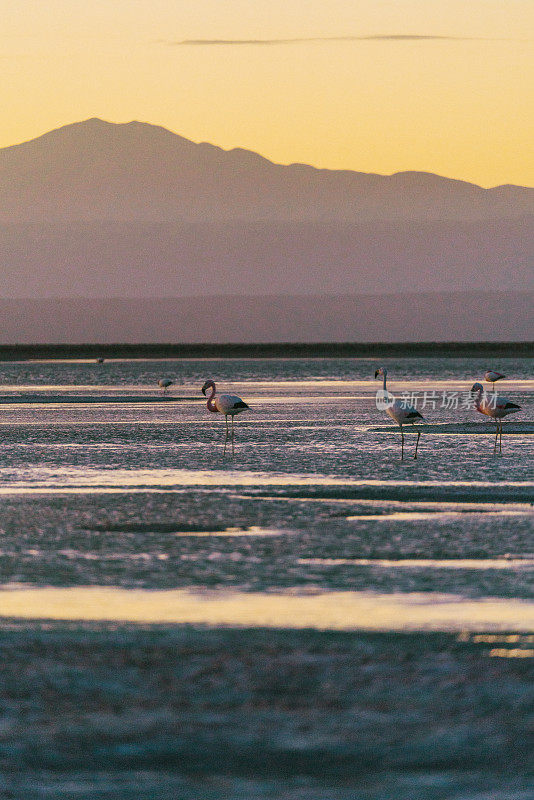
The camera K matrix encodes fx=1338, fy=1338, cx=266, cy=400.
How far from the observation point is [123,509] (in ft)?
59.0

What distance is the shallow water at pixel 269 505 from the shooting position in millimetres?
12906

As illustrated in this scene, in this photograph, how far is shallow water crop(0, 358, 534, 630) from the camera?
12906 mm

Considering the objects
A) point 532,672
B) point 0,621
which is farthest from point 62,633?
point 532,672

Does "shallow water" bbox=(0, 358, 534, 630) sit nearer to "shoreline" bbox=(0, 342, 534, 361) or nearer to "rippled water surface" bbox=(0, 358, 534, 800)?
"rippled water surface" bbox=(0, 358, 534, 800)

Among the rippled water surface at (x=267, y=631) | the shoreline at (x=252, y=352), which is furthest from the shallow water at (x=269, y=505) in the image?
the shoreline at (x=252, y=352)

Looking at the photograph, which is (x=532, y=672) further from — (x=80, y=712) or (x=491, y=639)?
(x=80, y=712)

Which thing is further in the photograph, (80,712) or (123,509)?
(123,509)

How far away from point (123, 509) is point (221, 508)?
52.0 inches

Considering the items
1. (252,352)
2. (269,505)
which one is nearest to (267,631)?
(269,505)

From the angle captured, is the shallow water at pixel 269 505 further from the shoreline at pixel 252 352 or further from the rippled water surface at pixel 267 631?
the shoreline at pixel 252 352

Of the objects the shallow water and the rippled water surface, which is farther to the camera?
the shallow water

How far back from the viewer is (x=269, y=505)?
60.4ft

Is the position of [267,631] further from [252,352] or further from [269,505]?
[252,352]

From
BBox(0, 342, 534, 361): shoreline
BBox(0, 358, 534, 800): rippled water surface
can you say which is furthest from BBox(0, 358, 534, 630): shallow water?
BBox(0, 342, 534, 361): shoreline
